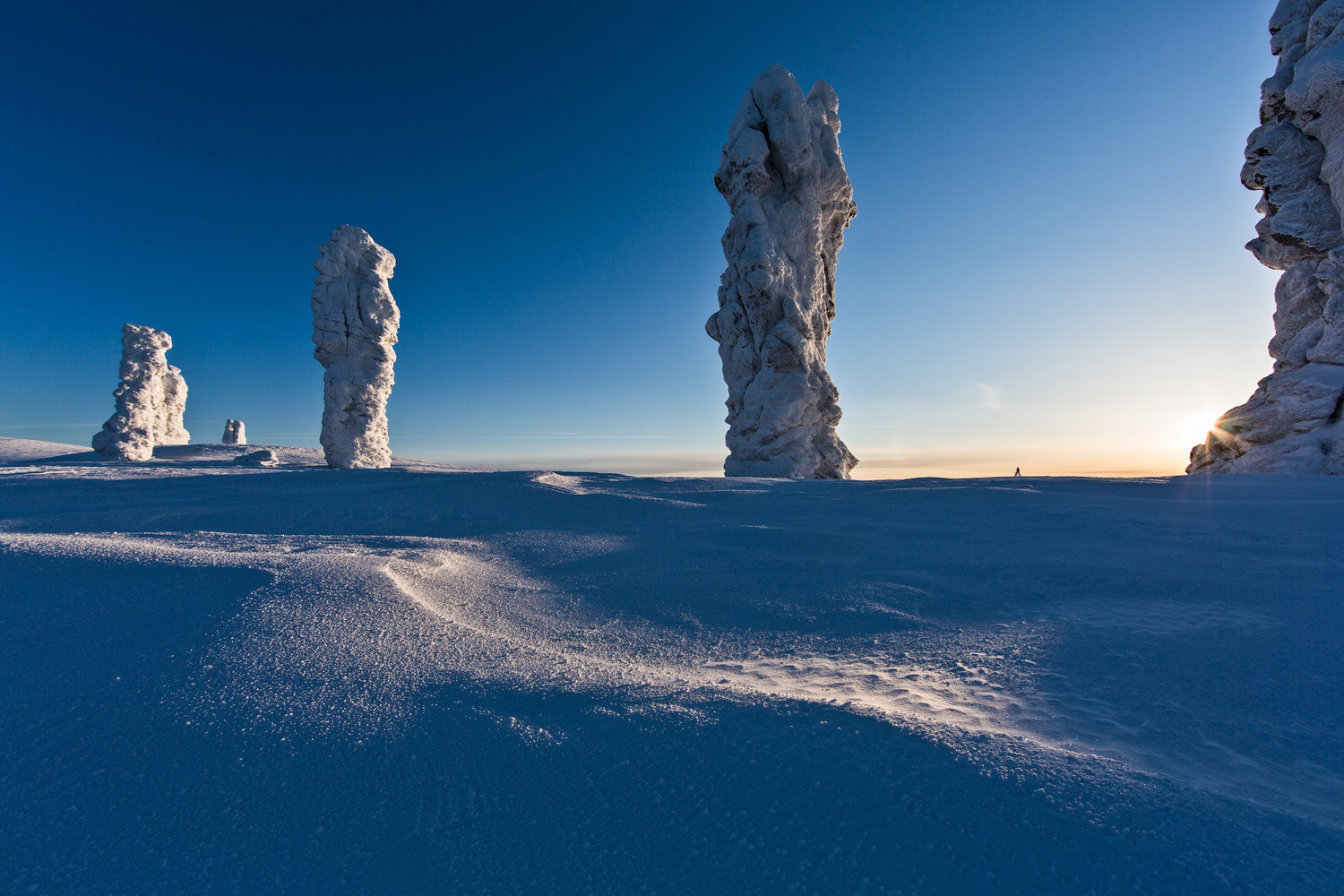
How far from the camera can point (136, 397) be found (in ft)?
74.8

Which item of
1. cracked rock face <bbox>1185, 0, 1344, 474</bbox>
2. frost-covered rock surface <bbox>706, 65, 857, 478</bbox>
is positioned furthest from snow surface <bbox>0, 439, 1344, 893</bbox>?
frost-covered rock surface <bbox>706, 65, 857, 478</bbox>

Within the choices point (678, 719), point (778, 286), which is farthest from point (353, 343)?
point (678, 719)

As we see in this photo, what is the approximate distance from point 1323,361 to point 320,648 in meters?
18.1

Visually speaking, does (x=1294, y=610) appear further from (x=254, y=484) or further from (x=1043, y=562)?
(x=254, y=484)

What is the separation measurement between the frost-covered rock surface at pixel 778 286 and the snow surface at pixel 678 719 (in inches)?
461

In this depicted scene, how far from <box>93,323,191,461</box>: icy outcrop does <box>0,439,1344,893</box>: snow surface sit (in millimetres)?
26730

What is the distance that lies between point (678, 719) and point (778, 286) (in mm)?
15089

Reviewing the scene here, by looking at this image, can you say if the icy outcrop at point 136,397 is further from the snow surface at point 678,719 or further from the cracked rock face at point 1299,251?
the cracked rock face at point 1299,251

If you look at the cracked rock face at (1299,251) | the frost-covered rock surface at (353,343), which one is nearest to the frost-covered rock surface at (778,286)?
the cracked rock face at (1299,251)

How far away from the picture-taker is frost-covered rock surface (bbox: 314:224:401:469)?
1762 centimetres

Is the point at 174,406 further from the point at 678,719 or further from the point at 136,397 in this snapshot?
the point at 678,719

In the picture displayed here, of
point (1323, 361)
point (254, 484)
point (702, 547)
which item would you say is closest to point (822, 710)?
point (702, 547)

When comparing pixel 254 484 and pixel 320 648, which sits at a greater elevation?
pixel 254 484

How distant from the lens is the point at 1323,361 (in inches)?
451
